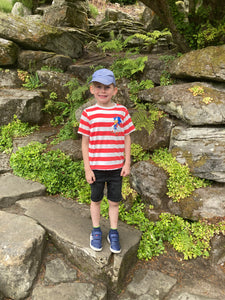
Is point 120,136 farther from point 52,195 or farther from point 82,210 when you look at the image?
point 52,195

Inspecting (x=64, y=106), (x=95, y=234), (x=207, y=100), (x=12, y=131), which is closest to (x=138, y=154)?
(x=207, y=100)

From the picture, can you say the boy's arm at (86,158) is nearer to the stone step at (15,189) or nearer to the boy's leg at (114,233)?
the boy's leg at (114,233)

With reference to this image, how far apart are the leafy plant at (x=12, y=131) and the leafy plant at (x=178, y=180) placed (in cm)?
417

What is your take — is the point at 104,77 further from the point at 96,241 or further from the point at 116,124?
the point at 96,241

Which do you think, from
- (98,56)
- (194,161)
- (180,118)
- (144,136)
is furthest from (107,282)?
(98,56)

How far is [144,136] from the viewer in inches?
202

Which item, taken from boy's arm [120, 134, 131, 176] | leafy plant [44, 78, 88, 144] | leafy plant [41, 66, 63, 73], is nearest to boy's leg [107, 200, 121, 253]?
boy's arm [120, 134, 131, 176]

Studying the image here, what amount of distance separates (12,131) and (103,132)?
462 centimetres

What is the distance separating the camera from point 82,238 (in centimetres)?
336

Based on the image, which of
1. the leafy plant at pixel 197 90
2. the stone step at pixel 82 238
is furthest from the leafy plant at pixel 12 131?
the leafy plant at pixel 197 90

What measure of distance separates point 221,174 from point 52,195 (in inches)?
144

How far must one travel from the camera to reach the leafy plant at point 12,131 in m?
5.98

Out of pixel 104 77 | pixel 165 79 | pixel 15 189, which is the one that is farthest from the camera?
pixel 165 79

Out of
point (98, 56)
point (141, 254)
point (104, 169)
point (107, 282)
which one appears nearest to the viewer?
point (104, 169)
